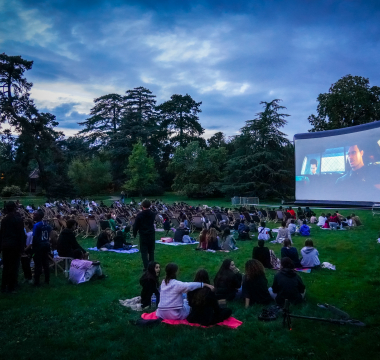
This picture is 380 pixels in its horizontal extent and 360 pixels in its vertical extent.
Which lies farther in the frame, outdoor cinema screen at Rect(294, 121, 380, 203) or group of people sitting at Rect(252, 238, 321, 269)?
outdoor cinema screen at Rect(294, 121, 380, 203)

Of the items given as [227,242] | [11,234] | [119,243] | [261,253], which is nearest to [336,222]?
[227,242]

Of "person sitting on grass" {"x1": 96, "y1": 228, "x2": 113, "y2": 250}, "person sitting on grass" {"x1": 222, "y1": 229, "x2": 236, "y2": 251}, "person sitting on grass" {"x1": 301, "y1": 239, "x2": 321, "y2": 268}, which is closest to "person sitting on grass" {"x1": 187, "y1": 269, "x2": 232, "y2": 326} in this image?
"person sitting on grass" {"x1": 301, "y1": 239, "x2": 321, "y2": 268}

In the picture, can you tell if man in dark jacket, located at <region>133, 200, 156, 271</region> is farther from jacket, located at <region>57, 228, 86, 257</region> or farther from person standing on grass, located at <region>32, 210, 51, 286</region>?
person standing on grass, located at <region>32, 210, 51, 286</region>

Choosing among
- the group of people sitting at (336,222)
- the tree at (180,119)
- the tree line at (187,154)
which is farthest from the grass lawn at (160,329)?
the tree at (180,119)

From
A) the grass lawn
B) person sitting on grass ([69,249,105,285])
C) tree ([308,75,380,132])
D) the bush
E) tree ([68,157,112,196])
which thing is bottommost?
the grass lawn

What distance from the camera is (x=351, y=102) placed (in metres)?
34.9

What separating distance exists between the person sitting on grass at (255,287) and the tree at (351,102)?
113ft

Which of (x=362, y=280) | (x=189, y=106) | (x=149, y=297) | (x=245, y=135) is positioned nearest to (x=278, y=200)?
(x=245, y=135)

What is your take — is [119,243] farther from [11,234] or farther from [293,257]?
[293,257]

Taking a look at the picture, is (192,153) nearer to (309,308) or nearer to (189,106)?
(189,106)

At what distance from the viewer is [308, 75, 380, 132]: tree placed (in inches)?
1357

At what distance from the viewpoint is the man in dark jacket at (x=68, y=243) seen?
6.93 m

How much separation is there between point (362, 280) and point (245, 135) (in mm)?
31803

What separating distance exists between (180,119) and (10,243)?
46861 millimetres
